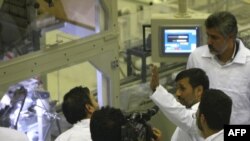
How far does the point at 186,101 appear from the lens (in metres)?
2.64

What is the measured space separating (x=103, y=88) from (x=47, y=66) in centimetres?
50

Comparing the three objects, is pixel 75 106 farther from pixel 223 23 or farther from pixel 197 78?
pixel 223 23

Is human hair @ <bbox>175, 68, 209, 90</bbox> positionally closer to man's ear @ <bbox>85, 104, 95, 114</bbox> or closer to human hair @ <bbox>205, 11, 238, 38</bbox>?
human hair @ <bbox>205, 11, 238, 38</bbox>

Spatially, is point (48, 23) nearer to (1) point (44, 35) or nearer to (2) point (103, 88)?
(1) point (44, 35)

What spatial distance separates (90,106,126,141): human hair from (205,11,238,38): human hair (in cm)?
84

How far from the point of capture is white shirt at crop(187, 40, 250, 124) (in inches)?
114

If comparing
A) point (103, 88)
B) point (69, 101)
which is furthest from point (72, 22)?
point (69, 101)

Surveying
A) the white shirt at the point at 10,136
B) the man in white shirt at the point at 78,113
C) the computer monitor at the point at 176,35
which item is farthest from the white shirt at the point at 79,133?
the computer monitor at the point at 176,35

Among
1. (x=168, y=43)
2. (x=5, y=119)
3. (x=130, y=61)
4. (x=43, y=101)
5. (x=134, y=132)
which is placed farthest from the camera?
(x=130, y=61)

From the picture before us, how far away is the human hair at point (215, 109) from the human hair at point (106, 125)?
344 mm

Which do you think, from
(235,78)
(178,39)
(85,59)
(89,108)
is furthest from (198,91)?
(178,39)

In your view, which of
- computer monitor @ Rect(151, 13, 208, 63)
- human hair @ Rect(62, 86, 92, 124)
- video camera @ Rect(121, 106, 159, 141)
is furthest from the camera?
computer monitor @ Rect(151, 13, 208, 63)

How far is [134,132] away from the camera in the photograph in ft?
7.54

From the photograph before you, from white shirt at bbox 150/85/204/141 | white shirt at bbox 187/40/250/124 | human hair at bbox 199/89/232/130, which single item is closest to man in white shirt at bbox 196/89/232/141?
human hair at bbox 199/89/232/130
